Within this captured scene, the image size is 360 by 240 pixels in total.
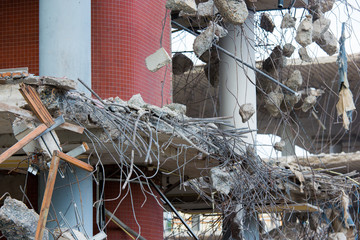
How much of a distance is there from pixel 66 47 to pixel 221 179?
3.17 metres

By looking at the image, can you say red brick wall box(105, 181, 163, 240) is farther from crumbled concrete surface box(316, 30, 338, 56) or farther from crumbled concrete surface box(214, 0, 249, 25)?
crumbled concrete surface box(316, 30, 338, 56)

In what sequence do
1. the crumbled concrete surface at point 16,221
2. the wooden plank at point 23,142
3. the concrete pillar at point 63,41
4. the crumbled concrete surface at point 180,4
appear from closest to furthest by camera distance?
1. the wooden plank at point 23,142
2. the crumbled concrete surface at point 16,221
3. the concrete pillar at point 63,41
4. the crumbled concrete surface at point 180,4

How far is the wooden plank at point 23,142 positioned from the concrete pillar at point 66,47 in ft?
3.97

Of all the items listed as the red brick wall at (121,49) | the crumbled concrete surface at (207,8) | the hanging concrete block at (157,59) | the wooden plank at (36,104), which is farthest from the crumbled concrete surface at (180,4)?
the wooden plank at (36,104)

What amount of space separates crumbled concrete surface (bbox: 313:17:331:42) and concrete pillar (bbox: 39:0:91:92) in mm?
4366

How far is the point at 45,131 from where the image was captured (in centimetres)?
791

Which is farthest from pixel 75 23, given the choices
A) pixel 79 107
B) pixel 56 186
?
pixel 56 186

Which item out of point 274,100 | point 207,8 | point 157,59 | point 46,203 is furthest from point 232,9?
point 46,203

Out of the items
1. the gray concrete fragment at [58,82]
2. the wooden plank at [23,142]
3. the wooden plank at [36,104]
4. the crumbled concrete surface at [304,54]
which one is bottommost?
the wooden plank at [23,142]

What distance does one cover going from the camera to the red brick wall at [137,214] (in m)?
11.4

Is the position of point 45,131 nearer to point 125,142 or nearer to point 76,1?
point 125,142

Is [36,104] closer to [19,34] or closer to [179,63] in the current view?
[19,34]

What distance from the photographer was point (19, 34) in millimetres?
10867

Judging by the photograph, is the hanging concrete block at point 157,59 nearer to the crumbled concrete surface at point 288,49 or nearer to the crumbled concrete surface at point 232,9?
the crumbled concrete surface at point 232,9
